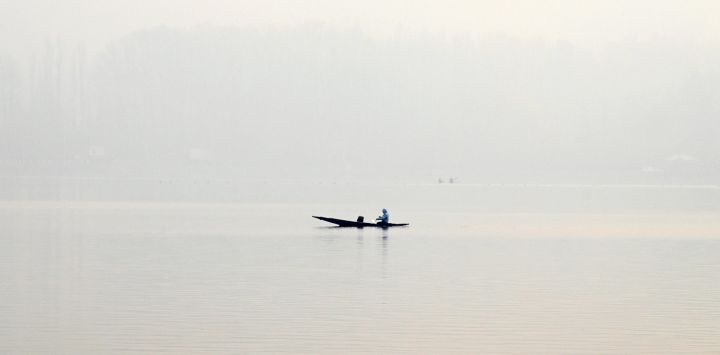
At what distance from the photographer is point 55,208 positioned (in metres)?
105

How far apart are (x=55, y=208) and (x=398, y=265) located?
62866 millimetres

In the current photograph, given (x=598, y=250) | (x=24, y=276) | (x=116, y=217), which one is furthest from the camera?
(x=116, y=217)

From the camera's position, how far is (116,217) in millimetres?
90125

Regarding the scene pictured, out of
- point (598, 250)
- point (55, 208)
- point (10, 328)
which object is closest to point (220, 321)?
point (10, 328)

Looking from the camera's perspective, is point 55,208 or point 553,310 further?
point 55,208

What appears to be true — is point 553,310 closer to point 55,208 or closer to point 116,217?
point 116,217

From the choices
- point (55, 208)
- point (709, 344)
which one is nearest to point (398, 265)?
point (709, 344)

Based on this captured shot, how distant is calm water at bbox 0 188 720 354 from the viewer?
2816 cm

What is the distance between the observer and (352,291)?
3819 centimetres

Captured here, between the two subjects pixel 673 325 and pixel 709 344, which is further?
pixel 673 325

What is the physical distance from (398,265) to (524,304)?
13694mm

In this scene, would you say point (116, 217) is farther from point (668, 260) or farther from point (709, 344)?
point (709, 344)

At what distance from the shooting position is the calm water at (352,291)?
28156 millimetres

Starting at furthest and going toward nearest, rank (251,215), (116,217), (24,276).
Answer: (251,215) → (116,217) → (24,276)
